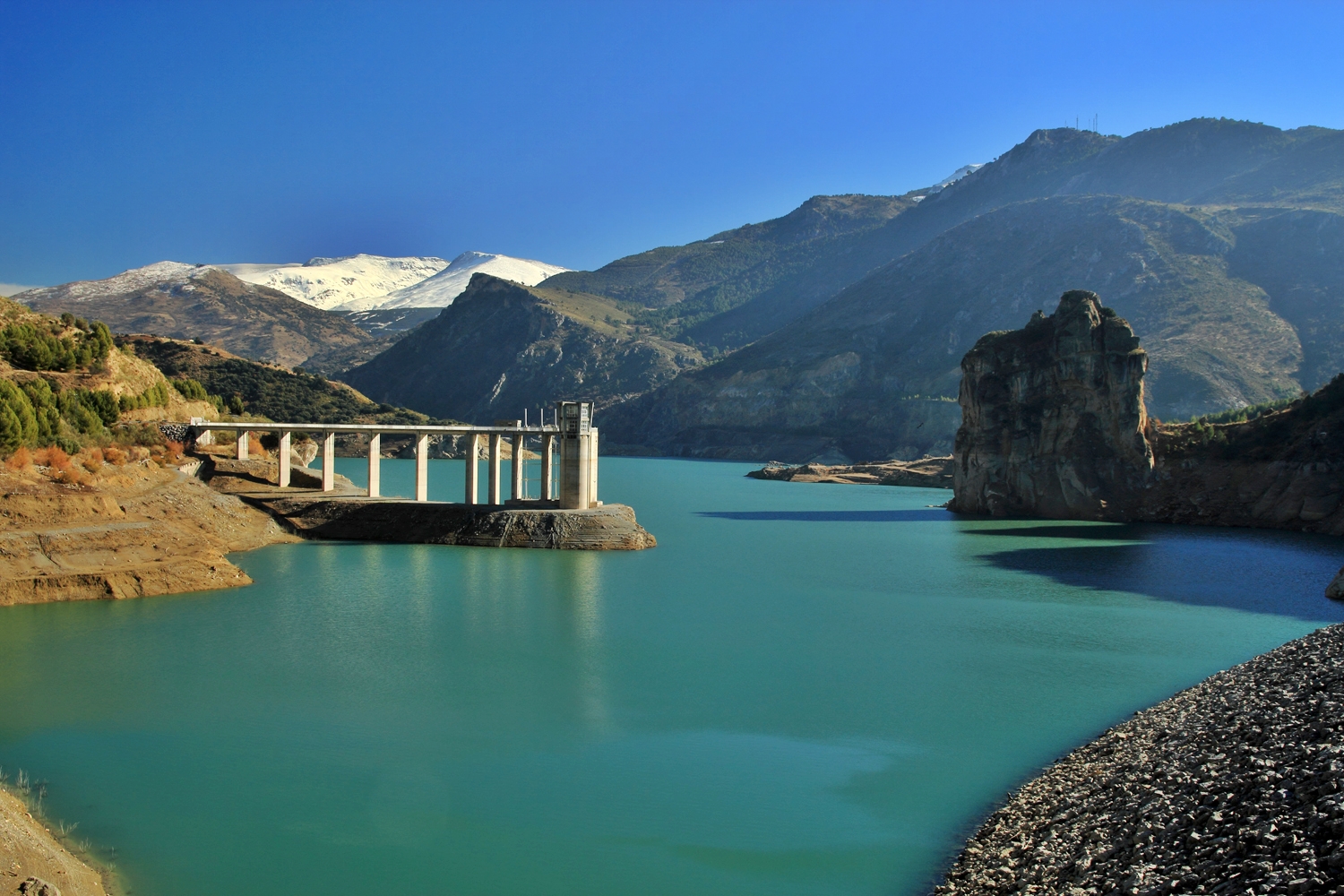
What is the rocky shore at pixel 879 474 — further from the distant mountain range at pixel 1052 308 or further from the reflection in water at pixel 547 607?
the reflection in water at pixel 547 607

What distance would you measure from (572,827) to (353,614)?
1902 centimetres

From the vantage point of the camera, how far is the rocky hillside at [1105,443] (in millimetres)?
67250

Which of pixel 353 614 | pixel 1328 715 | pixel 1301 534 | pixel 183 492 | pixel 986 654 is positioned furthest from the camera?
pixel 1301 534

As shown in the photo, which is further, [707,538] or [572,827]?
[707,538]

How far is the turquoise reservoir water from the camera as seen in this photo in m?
15.2

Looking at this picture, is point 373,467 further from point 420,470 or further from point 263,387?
point 263,387

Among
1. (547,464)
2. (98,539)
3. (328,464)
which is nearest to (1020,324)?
(547,464)

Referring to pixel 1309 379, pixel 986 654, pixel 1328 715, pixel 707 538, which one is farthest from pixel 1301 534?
pixel 1309 379

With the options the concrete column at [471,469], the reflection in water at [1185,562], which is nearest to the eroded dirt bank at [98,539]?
the concrete column at [471,469]

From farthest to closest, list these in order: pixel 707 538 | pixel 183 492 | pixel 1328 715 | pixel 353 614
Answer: pixel 707 538 → pixel 183 492 → pixel 353 614 → pixel 1328 715

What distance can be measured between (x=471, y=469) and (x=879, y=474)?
72.4 metres

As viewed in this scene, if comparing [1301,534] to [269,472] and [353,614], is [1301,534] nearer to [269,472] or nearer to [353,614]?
[353,614]

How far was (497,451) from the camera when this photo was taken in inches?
2158

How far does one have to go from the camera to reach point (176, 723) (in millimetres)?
20656
